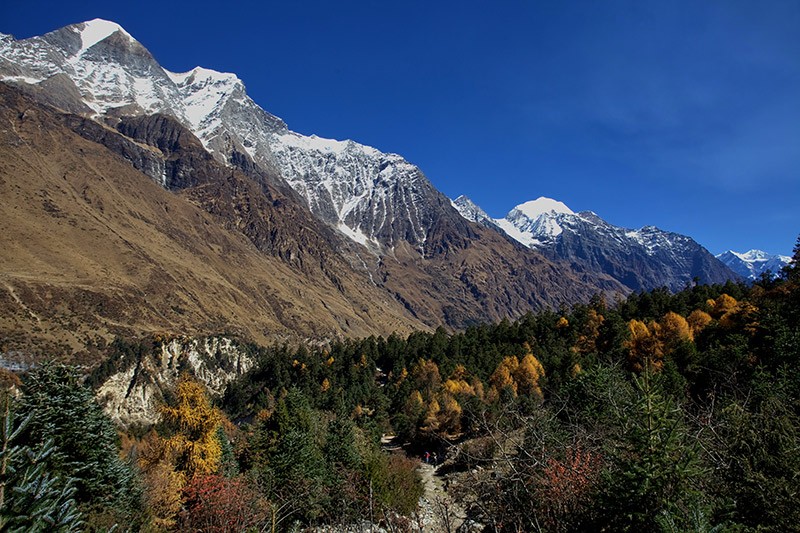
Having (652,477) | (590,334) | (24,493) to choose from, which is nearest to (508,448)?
(652,477)

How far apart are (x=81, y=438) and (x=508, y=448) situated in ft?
65.7

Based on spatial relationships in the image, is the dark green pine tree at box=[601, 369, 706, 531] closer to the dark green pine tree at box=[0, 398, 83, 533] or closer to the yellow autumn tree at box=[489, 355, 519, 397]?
the dark green pine tree at box=[0, 398, 83, 533]

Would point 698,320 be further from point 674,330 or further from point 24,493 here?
point 24,493

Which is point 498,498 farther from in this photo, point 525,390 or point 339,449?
point 525,390

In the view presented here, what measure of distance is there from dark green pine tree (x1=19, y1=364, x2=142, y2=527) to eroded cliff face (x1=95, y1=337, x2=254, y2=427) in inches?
3521

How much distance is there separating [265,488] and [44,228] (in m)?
228

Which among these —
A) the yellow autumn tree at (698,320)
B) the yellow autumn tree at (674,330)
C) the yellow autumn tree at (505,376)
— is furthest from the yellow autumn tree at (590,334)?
the yellow autumn tree at (698,320)

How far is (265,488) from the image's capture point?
94.1 ft

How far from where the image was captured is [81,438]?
20516mm

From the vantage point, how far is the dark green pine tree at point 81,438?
19156mm

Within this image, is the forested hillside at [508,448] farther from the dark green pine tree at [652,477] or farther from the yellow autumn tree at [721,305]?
the yellow autumn tree at [721,305]

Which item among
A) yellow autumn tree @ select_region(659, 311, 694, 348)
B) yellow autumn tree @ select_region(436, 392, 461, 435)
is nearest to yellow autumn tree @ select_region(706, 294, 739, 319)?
yellow autumn tree @ select_region(659, 311, 694, 348)

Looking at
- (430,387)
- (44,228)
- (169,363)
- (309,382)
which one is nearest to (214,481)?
(430,387)

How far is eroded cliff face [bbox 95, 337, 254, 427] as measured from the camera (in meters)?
112
